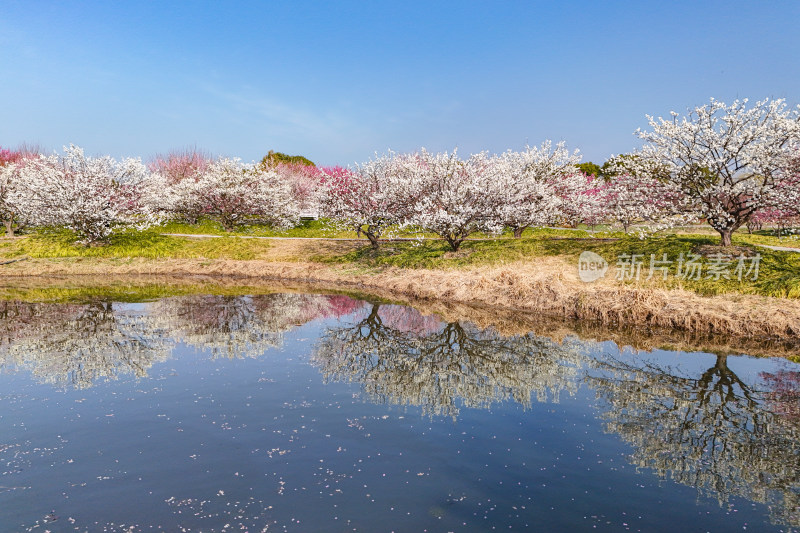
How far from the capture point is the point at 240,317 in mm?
25266

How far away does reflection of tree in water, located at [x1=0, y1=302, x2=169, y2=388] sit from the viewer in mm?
16781

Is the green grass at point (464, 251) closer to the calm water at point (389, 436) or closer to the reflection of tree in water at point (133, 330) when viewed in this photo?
the reflection of tree in water at point (133, 330)

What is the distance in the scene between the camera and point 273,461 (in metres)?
10.8

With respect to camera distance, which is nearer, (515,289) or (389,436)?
(389,436)

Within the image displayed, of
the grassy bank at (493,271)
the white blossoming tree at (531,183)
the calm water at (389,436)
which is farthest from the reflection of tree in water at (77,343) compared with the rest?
the white blossoming tree at (531,183)

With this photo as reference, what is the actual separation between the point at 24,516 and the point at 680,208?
3117 centimetres

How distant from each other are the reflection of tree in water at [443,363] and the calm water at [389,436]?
100 millimetres

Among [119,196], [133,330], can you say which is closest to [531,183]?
[133,330]

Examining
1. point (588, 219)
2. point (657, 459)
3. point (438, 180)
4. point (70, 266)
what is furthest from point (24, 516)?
point (588, 219)

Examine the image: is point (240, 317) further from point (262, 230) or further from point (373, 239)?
point (262, 230)

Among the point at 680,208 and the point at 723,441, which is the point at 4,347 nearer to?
the point at 723,441

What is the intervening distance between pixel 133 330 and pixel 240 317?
15.3 feet

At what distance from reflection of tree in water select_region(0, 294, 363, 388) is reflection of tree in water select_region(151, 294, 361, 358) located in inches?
1.4

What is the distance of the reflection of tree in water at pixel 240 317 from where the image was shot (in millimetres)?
20486
